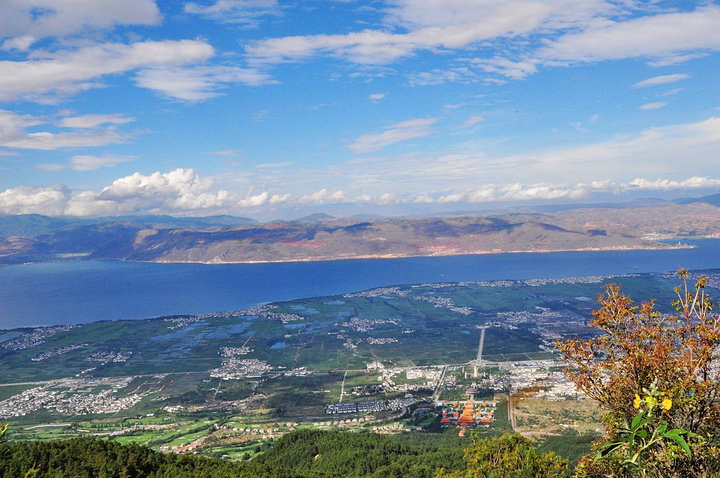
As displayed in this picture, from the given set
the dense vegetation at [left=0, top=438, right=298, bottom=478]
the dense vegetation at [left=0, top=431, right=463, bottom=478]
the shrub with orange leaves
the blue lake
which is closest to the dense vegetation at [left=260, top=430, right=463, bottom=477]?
the dense vegetation at [left=0, top=431, right=463, bottom=478]

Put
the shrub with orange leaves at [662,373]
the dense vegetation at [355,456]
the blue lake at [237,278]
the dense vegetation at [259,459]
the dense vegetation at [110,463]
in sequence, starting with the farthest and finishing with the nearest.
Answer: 1. the blue lake at [237,278]
2. the dense vegetation at [355,456]
3. the dense vegetation at [259,459]
4. the dense vegetation at [110,463]
5. the shrub with orange leaves at [662,373]

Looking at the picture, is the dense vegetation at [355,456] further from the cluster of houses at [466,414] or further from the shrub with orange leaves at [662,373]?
the shrub with orange leaves at [662,373]

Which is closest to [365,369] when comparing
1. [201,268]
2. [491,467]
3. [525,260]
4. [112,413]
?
[112,413]

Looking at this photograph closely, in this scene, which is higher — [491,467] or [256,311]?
[491,467]

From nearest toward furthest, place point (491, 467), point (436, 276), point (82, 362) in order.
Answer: point (491, 467) → point (82, 362) → point (436, 276)

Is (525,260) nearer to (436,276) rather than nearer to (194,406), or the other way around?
(436,276)

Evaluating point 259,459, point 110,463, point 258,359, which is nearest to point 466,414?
point 259,459

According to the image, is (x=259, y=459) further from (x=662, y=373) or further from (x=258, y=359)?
(x=662, y=373)

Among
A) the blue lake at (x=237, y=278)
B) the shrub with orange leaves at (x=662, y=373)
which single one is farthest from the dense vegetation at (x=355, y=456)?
the blue lake at (x=237, y=278)
